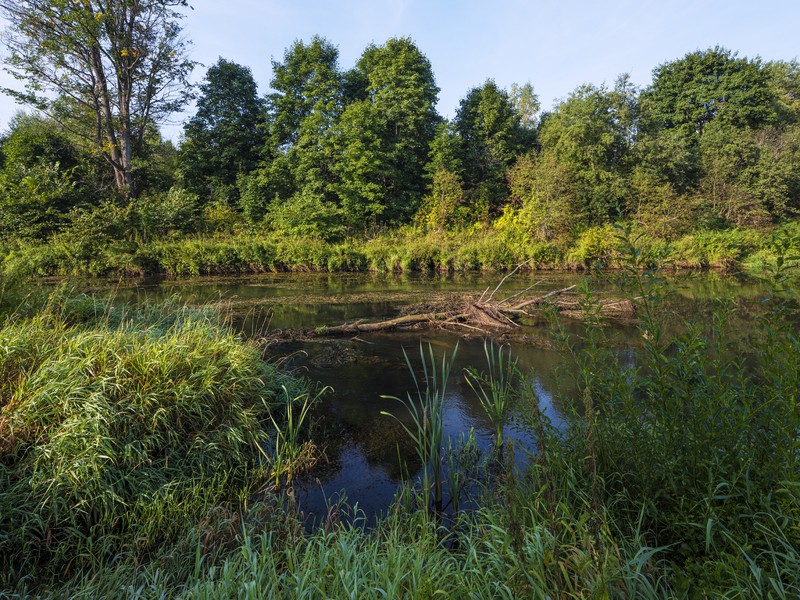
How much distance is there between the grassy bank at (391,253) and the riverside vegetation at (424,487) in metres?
Result: 15.1

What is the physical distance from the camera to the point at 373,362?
7.10m

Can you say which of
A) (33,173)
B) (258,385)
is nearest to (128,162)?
(33,173)

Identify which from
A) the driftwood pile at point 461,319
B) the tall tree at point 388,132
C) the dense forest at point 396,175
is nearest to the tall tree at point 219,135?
→ the dense forest at point 396,175

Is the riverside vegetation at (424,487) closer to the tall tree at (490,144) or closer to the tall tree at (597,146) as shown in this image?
the tall tree at (597,146)

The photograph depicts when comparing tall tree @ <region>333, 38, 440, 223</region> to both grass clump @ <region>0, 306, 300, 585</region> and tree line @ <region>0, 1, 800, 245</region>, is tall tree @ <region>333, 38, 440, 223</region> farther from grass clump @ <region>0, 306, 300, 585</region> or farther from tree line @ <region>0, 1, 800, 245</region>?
grass clump @ <region>0, 306, 300, 585</region>

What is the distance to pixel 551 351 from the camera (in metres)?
7.55

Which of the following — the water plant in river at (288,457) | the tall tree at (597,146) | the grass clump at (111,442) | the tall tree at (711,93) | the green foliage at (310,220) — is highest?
the tall tree at (711,93)

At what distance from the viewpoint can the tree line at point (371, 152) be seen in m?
19.8

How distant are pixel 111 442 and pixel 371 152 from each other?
2299 cm

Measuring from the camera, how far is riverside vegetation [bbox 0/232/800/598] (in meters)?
1.82

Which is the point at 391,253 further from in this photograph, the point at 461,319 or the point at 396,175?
the point at 461,319

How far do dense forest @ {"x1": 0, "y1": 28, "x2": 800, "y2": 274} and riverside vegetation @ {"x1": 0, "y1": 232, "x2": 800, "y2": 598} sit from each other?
52.0 ft

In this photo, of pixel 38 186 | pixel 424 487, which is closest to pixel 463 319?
pixel 424 487

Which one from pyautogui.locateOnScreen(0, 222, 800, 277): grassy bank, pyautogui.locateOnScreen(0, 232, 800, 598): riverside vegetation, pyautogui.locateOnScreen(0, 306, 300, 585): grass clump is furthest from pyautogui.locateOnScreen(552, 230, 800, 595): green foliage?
pyautogui.locateOnScreen(0, 222, 800, 277): grassy bank
